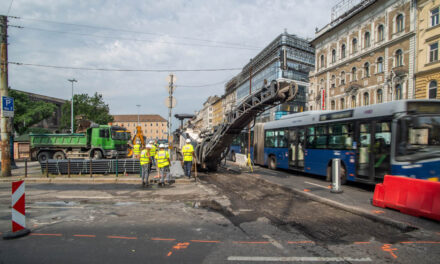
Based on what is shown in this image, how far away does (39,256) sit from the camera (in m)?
3.79

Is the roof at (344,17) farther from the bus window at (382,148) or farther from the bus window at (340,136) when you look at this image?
the bus window at (382,148)

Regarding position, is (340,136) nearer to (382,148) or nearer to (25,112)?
(382,148)

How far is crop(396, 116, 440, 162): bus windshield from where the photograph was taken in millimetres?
7039


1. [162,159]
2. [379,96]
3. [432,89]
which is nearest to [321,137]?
[162,159]

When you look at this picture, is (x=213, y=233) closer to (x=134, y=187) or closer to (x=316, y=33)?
(x=134, y=187)

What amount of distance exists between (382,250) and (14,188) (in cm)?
658

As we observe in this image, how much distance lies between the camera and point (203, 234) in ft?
15.3

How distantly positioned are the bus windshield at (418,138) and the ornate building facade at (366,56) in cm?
1961

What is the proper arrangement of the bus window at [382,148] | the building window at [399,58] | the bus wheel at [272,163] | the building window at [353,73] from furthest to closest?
the building window at [353,73] → the building window at [399,58] → the bus wheel at [272,163] → the bus window at [382,148]

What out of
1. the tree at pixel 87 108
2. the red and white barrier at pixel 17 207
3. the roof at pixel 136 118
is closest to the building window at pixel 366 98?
the red and white barrier at pixel 17 207

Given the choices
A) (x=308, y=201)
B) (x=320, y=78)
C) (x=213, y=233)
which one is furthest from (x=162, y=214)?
(x=320, y=78)

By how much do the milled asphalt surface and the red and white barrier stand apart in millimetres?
332

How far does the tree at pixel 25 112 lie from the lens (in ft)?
122

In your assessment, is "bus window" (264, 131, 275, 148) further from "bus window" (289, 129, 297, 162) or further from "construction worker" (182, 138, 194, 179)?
"construction worker" (182, 138, 194, 179)
